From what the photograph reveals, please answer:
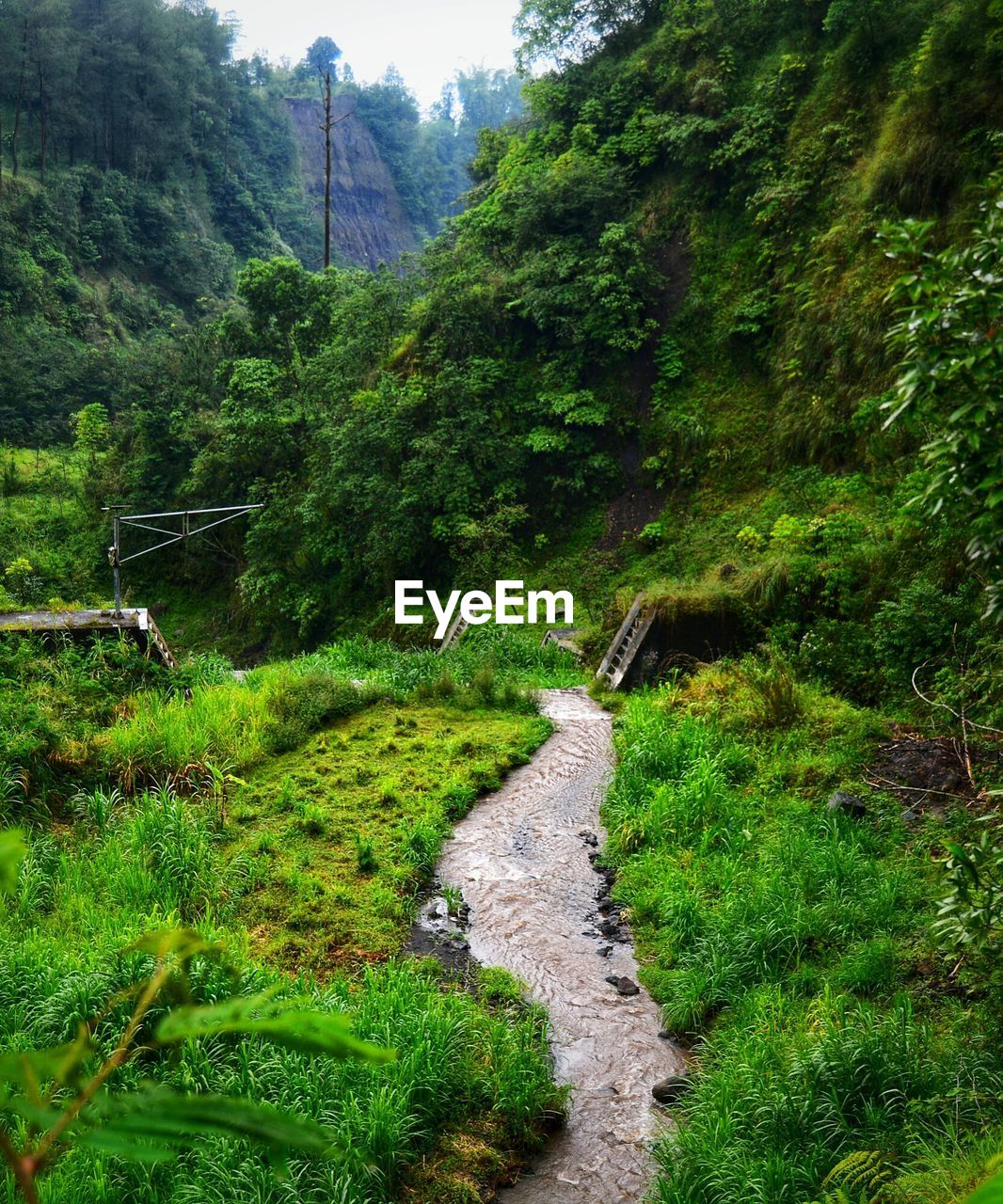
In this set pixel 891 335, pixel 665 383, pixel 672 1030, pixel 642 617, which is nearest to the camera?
pixel 891 335

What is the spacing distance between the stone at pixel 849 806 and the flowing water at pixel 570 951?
198 cm

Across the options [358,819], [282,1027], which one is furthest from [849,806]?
[282,1027]

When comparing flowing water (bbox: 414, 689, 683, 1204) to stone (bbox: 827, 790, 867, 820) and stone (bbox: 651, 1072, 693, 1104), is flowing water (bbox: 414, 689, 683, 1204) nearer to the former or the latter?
stone (bbox: 651, 1072, 693, 1104)

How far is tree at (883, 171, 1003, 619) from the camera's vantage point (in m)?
3.02

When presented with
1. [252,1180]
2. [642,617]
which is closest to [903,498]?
[642,617]

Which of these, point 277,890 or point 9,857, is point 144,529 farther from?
point 9,857

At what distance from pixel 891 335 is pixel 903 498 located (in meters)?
7.67

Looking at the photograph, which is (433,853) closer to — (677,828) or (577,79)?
(677,828)

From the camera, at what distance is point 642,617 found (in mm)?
11727

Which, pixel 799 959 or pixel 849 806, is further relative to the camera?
pixel 849 806

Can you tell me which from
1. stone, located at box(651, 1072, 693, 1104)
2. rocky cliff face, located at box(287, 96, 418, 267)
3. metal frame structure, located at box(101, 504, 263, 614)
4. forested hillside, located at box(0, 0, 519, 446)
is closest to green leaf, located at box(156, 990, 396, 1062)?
stone, located at box(651, 1072, 693, 1104)

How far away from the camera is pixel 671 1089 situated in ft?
15.3

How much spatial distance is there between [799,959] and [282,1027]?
5419 millimetres

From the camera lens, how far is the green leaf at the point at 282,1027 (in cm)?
66
